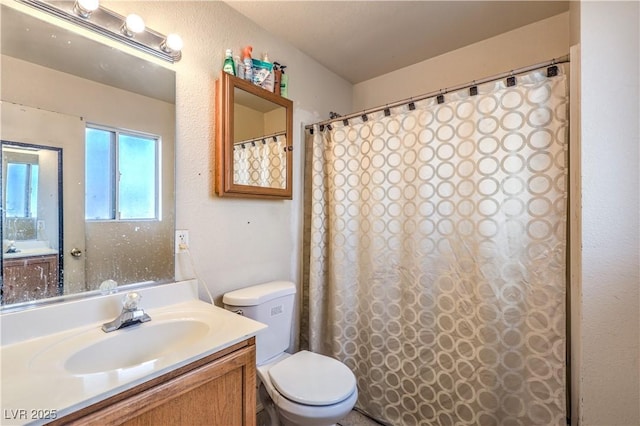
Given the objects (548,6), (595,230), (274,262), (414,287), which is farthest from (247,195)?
(548,6)

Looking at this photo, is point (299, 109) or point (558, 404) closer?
point (558, 404)

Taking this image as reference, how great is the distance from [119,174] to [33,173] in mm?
262

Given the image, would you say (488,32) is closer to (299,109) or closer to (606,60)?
(606,60)

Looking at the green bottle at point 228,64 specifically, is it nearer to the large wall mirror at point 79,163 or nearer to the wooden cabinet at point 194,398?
the large wall mirror at point 79,163

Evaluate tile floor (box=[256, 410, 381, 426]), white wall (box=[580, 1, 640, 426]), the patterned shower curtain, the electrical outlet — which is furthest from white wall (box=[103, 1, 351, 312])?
white wall (box=[580, 1, 640, 426])

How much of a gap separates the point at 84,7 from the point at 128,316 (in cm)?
116

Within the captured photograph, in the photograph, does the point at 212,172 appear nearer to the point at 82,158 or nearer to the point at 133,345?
the point at 82,158

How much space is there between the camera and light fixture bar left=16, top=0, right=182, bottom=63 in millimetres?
1075

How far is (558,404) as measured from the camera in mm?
1233

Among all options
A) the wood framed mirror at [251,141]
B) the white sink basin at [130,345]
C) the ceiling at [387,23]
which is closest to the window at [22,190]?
the white sink basin at [130,345]

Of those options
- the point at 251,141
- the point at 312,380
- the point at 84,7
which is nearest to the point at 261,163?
the point at 251,141

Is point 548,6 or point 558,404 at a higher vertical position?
point 548,6

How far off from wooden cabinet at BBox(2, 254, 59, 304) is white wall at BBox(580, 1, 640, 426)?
1869 mm

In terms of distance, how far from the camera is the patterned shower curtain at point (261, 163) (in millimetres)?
1592
